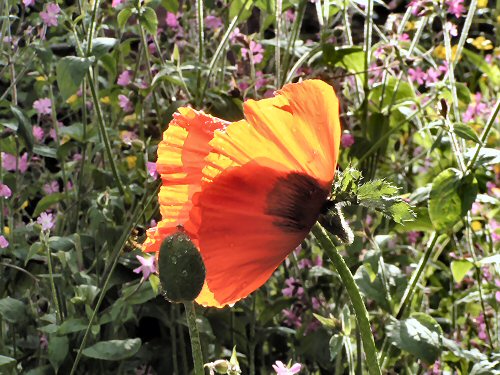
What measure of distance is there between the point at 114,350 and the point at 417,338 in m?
0.36

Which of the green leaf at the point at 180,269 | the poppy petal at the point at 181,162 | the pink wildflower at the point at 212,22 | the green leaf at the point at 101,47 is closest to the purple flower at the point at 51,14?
the green leaf at the point at 101,47

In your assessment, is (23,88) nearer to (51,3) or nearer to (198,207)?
(51,3)

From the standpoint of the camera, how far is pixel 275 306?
1.41 m

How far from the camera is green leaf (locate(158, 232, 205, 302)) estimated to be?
502 millimetres

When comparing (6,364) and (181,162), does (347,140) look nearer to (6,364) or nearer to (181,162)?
(6,364)

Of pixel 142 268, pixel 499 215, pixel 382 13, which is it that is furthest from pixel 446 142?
pixel 382 13

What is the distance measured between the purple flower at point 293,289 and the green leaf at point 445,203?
0.35 metres

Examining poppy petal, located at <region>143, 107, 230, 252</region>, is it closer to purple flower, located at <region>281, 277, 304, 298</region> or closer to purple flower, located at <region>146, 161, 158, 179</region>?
purple flower, located at <region>146, 161, 158, 179</region>

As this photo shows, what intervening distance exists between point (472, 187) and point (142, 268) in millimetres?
404

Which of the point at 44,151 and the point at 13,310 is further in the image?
the point at 44,151

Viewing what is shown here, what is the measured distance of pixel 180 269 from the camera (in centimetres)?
50

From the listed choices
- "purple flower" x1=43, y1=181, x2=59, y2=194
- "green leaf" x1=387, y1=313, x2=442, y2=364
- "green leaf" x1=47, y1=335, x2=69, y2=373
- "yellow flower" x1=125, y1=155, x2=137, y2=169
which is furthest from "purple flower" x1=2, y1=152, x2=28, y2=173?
"green leaf" x1=387, y1=313, x2=442, y2=364

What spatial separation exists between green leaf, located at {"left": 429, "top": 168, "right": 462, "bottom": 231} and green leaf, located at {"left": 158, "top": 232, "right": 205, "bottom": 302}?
26.2 inches

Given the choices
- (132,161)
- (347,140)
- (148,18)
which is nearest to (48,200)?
(132,161)
